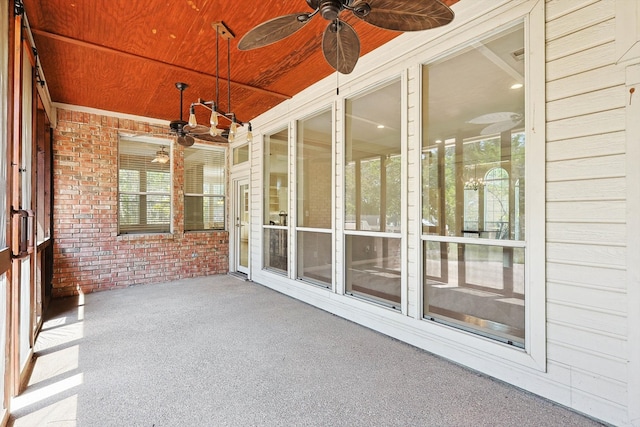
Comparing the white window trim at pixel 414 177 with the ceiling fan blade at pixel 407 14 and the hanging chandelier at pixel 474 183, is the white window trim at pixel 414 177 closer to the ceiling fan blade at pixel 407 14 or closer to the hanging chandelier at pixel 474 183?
the hanging chandelier at pixel 474 183

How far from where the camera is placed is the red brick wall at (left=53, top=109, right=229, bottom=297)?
505cm

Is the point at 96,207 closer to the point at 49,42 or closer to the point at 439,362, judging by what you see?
the point at 49,42

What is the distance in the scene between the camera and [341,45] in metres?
2.16

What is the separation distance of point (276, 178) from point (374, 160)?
7.48ft

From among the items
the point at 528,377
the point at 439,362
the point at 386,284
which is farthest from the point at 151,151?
the point at 528,377

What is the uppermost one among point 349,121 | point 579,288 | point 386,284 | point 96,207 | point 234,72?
point 234,72

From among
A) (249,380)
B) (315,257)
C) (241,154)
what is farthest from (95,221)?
(249,380)

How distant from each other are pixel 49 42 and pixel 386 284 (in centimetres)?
450

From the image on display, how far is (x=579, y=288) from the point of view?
2.11m

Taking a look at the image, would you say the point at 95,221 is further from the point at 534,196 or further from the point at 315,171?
the point at 534,196

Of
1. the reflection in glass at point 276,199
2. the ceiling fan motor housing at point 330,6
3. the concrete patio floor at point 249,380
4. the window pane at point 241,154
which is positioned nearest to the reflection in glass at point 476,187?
the concrete patio floor at point 249,380

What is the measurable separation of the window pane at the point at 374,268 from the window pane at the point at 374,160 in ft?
0.60

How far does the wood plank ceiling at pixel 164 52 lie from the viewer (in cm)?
280

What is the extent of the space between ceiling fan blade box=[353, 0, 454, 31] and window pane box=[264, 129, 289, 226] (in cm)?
338
